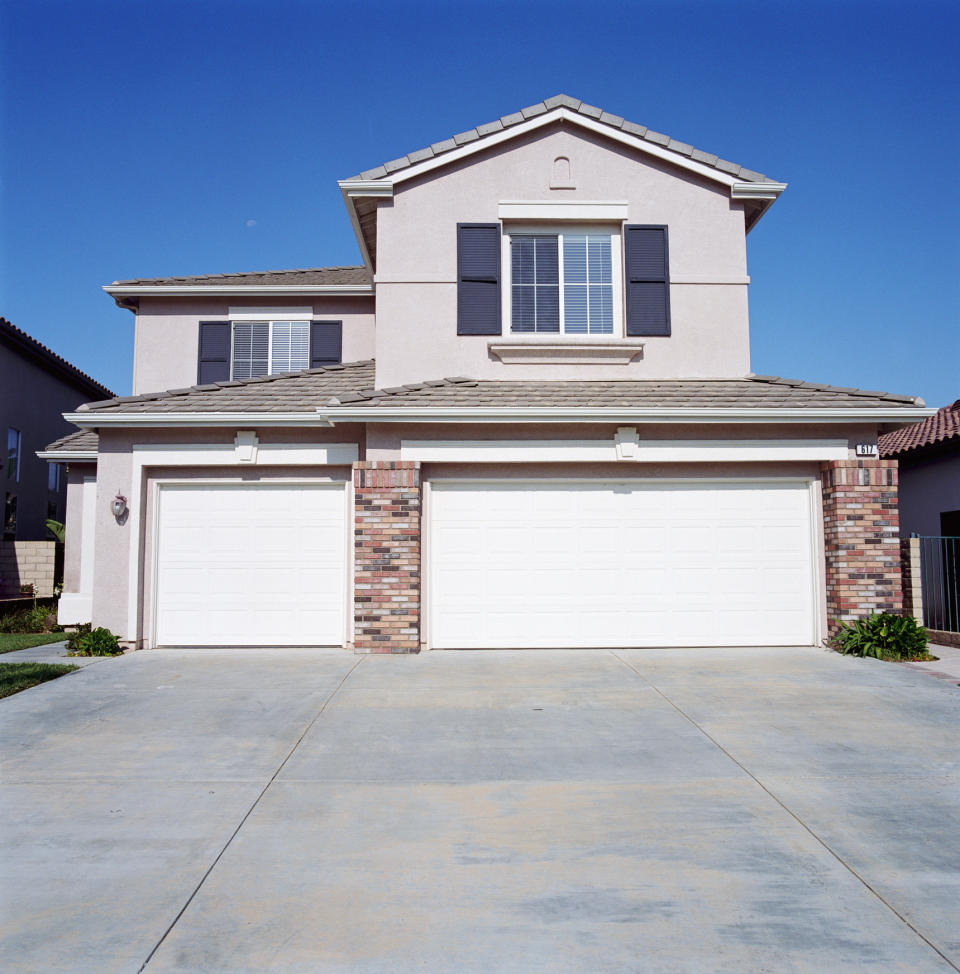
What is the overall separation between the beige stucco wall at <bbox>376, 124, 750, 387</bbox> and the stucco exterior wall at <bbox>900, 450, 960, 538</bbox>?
5533mm

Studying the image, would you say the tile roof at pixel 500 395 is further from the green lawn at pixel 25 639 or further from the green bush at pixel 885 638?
the green lawn at pixel 25 639

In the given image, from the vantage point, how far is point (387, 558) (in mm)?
11039

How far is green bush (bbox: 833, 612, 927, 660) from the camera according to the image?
34.7 ft

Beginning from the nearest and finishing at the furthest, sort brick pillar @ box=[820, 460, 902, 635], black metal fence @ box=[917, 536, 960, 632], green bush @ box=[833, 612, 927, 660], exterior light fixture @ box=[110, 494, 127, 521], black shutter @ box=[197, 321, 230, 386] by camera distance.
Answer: green bush @ box=[833, 612, 927, 660] < brick pillar @ box=[820, 460, 902, 635] < exterior light fixture @ box=[110, 494, 127, 521] < black metal fence @ box=[917, 536, 960, 632] < black shutter @ box=[197, 321, 230, 386]

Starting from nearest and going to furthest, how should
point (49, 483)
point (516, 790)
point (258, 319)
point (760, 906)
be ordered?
point (760, 906)
point (516, 790)
point (258, 319)
point (49, 483)

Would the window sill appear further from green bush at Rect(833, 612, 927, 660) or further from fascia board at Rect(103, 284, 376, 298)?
green bush at Rect(833, 612, 927, 660)

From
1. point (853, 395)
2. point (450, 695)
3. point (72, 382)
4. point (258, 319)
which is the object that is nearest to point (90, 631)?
point (450, 695)

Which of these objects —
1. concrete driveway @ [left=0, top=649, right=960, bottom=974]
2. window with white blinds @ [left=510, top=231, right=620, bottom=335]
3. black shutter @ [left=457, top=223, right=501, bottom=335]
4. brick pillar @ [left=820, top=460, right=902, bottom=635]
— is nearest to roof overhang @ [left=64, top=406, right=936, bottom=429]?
brick pillar @ [left=820, top=460, right=902, bottom=635]

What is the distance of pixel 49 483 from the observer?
2281 centimetres

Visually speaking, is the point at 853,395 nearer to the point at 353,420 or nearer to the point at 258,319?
the point at 353,420

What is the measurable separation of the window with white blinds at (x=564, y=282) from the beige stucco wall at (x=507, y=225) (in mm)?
565

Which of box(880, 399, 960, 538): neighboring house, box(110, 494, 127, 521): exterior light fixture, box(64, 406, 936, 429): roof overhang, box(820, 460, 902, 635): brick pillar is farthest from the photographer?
box(880, 399, 960, 538): neighboring house

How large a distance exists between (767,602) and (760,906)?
8108 mm

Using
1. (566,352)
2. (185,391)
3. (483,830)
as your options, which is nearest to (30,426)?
(185,391)
